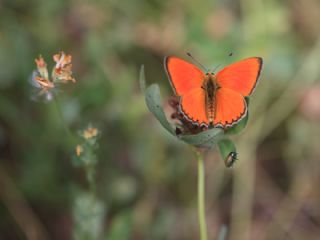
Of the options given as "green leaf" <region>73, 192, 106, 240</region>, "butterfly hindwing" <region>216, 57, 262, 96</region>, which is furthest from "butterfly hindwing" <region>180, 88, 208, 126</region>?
"green leaf" <region>73, 192, 106, 240</region>

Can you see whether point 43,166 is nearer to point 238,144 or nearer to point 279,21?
point 238,144

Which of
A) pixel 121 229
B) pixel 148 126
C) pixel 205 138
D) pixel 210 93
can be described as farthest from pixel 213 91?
pixel 148 126

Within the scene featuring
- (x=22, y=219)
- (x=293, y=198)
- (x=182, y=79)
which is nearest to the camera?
(x=182, y=79)

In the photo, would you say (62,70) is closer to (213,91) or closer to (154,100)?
(154,100)

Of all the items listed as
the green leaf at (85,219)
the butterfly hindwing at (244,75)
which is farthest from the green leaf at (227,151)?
the green leaf at (85,219)

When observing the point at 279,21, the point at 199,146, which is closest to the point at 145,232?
the point at 199,146

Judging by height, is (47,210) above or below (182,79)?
below
